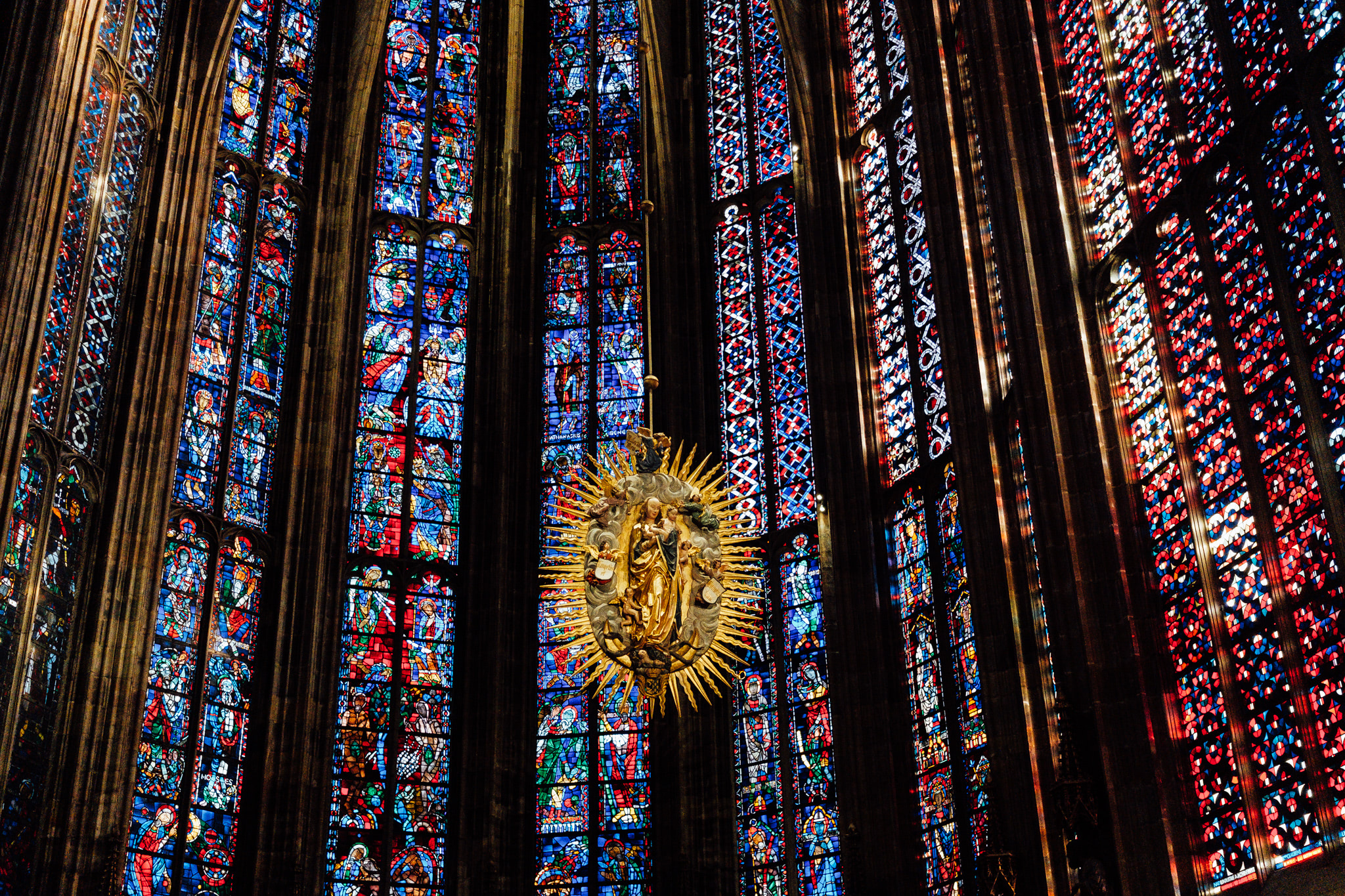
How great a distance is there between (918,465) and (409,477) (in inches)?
223

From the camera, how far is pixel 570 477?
770 inches

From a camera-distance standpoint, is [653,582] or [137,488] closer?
[653,582]

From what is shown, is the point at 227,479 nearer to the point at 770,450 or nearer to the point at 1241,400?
the point at 770,450

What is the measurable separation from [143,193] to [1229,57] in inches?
421

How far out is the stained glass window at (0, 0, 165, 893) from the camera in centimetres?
1530

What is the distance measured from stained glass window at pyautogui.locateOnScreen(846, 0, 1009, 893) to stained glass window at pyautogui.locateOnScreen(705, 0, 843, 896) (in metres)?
1.09

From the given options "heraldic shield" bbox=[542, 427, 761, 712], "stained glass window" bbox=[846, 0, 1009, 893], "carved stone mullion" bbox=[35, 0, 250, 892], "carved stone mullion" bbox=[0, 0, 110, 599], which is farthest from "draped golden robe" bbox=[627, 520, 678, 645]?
"carved stone mullion" bbox=[35, 0, 250, 892]

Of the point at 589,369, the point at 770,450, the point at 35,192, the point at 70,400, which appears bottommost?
the point at 70,400

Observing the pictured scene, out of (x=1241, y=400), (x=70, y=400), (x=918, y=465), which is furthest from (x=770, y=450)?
(x=1241, y=400)

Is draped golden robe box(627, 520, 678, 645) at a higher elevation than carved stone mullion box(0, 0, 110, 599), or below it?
below

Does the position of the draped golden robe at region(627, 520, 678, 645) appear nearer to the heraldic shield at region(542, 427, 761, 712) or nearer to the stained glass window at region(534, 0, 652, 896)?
the heraldic shield at region(542, 427, 761, 712)

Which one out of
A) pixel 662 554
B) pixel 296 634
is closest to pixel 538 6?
pixel 296 634

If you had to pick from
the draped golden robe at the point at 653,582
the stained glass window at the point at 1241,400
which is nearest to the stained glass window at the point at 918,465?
the stained glass window at the point at 1241,400

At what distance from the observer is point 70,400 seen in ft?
54.5
